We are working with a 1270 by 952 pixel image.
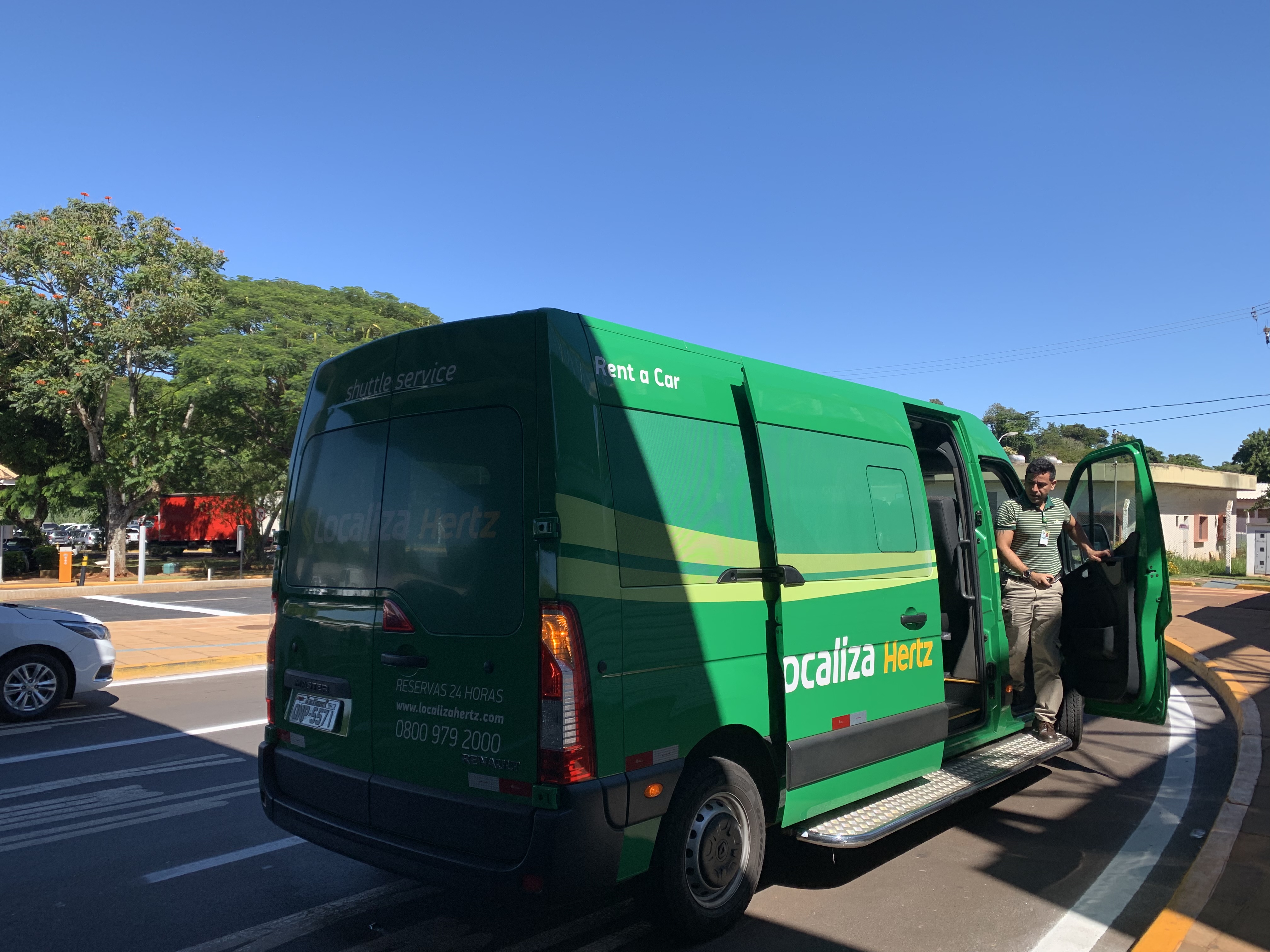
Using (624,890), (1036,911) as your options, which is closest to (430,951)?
(624,890)

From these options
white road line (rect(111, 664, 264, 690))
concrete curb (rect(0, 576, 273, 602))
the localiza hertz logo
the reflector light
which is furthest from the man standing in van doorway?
concrete curb (rect(0, 576, 273, 602))

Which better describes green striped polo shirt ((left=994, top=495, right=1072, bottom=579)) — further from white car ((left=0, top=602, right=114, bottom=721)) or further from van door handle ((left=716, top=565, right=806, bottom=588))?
white car ((left=0, top=602, right=114, bottom=721))

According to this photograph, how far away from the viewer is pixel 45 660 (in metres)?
8.42

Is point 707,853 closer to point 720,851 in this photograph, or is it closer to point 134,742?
point 720,851

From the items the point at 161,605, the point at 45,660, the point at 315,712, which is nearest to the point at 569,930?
the point at 315,712

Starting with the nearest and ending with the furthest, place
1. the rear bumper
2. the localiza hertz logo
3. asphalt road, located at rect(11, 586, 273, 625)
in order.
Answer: the rear bumper → the localiza hertz logo → asphalt road, located at rect(11, 586, 273, 625)

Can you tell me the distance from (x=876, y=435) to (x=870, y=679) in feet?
4.54

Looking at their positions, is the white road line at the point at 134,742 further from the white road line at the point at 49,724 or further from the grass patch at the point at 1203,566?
the grass patch at the point at 1203,566

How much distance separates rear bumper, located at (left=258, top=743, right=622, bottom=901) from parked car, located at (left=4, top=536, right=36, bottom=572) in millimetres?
30099

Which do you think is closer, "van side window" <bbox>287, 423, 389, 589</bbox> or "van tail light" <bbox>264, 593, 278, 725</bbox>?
"van side window" <bbox>287, 423, 389, 589</bbox>

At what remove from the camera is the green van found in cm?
331

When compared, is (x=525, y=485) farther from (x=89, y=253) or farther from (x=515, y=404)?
(x=89, y=253)

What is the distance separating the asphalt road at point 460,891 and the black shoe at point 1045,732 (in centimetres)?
32

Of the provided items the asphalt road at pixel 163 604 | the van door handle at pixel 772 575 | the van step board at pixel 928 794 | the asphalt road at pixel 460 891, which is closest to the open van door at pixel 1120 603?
the van step board at pixel 928 794
